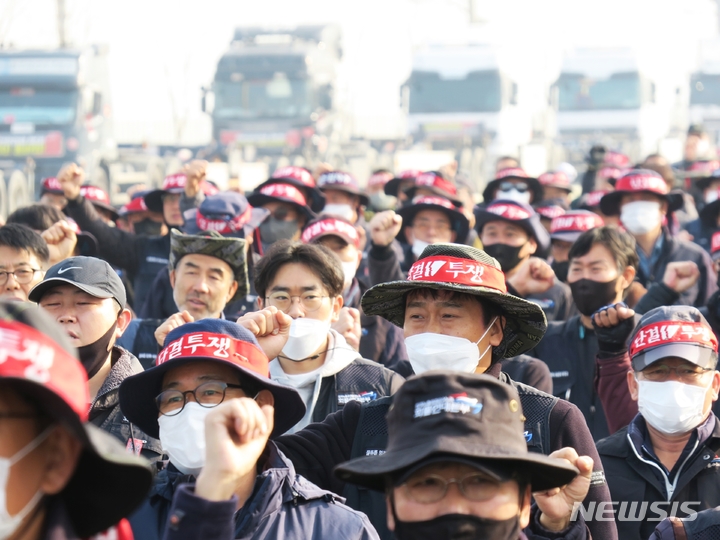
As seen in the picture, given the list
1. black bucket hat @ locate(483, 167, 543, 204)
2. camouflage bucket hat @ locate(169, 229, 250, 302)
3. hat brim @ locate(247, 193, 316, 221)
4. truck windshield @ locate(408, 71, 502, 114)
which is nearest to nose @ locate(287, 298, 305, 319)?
camouflage bucket hat @ locate(169, 229, 250, 302)

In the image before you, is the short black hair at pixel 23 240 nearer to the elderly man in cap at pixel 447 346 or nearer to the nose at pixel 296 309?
the nose at pixel 296 309

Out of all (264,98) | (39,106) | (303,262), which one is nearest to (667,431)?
(303,262)

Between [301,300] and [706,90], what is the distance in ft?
101

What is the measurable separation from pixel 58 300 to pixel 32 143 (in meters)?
22.5

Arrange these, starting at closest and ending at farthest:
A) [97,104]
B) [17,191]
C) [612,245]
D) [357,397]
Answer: [357,397]
[612,245]
[17,191]
[97,104]

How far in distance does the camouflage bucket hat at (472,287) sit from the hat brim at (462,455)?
141 centimetres

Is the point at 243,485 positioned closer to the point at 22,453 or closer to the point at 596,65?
the point at 22,453

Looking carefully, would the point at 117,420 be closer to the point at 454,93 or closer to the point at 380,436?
the point at 380,436

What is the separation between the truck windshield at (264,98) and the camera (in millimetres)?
32156

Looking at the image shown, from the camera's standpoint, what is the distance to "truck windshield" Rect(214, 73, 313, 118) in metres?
32.2

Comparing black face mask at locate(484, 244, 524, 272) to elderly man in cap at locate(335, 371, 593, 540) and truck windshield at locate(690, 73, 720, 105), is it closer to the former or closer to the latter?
elderly man in cap at locate(335, 371, 593, 540)

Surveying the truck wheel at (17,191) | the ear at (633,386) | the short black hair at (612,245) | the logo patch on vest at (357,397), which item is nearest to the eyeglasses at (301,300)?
the logo patch on vest at (357,397)

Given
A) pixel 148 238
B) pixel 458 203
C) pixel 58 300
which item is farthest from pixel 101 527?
pixel 458 203

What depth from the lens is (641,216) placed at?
30.9 ft
